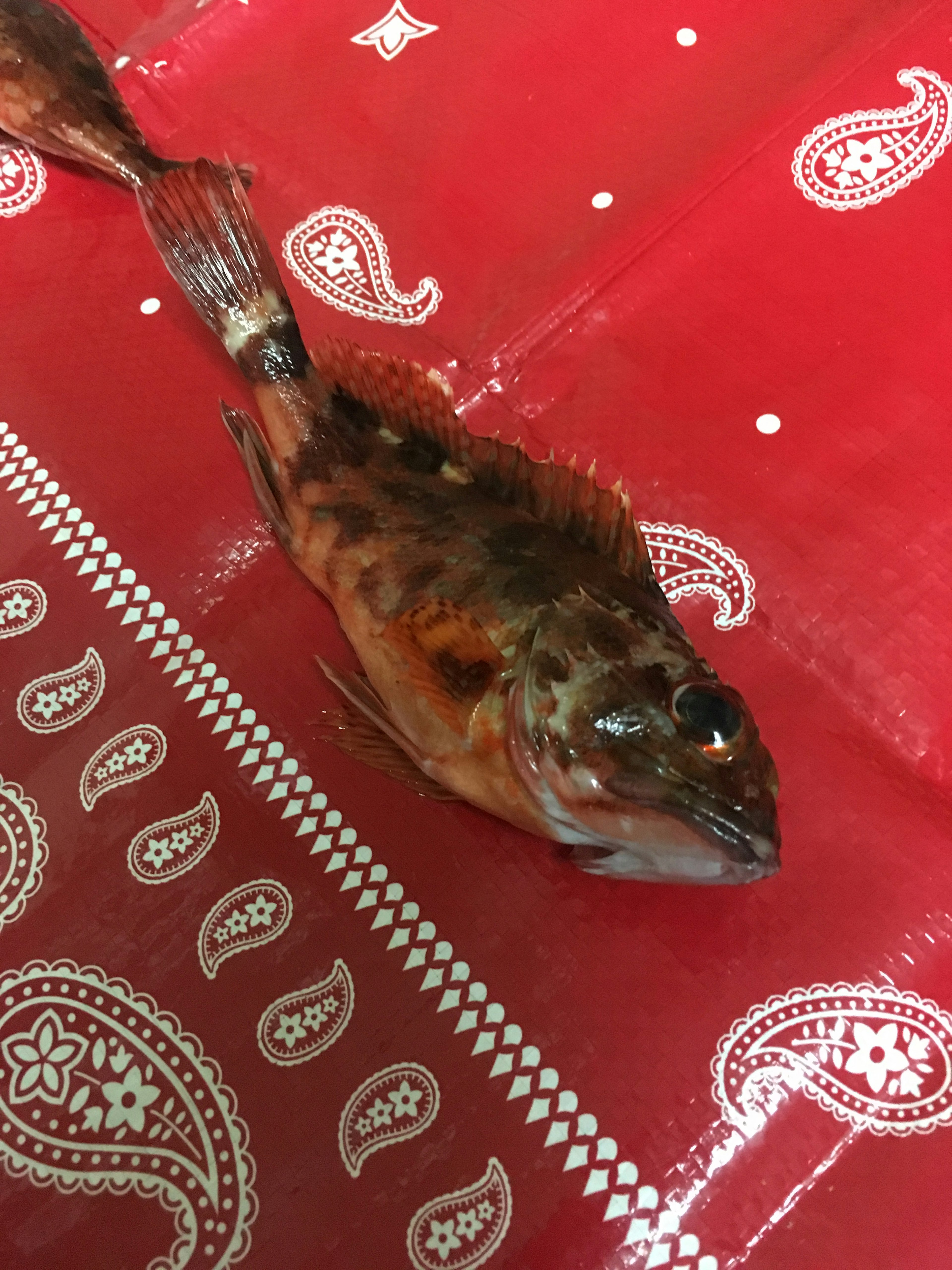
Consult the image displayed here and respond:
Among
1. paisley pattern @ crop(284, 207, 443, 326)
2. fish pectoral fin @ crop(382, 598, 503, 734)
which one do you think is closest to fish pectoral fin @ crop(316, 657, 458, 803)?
fish pectoral fin @ crop(382, 598, 503, 734)

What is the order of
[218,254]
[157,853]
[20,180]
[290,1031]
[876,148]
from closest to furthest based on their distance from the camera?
1. [290,1031]
2. [157,853]
3. [218,254]
4. [876,148]
5. [20,180]

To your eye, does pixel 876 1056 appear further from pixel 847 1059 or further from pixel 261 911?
pixel 261 911

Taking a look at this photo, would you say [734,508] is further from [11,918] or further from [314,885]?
[11,918]

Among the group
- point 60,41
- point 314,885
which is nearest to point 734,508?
point 314,885

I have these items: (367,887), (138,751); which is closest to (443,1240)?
(367,887)

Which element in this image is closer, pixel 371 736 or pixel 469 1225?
pixel 469 1225

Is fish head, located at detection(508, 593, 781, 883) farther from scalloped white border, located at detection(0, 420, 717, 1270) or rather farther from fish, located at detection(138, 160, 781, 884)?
scalloped white border, located at detection(0, 420, 717, 1270)
